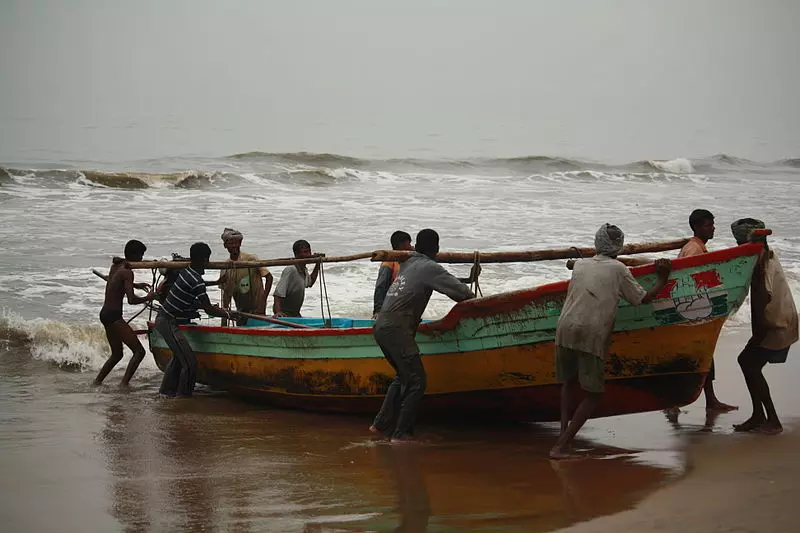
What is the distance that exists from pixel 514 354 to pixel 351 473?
1413mm

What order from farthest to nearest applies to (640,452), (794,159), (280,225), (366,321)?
(794,159) < (280,225) < (366,321) < (640,452)

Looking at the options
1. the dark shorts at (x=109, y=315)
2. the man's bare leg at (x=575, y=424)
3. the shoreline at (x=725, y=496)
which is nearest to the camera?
the shoreline at (x=725, y=496)

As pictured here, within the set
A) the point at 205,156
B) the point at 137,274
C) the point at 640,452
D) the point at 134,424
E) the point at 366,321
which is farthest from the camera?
the point at 205,156

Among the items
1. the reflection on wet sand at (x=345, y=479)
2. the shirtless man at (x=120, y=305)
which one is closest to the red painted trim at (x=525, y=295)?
the reflection on wet sand at (x=345, y=479)

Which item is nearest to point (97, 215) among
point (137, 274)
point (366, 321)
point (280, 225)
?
point (280, 225)

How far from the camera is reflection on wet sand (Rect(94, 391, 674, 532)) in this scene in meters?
4.72

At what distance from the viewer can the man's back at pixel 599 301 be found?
556 cm

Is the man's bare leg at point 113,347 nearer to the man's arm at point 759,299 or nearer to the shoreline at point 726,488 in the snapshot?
the shoreline at point 726,488

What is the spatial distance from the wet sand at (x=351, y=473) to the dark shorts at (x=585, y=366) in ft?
1.50

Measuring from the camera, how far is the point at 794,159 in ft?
120

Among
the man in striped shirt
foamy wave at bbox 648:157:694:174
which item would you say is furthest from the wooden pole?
foamy wave at bbox 648:157:694:174

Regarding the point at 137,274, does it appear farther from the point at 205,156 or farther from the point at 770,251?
the point at 205,156

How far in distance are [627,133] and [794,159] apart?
22.1 ft

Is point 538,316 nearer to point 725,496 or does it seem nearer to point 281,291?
point 725,496
